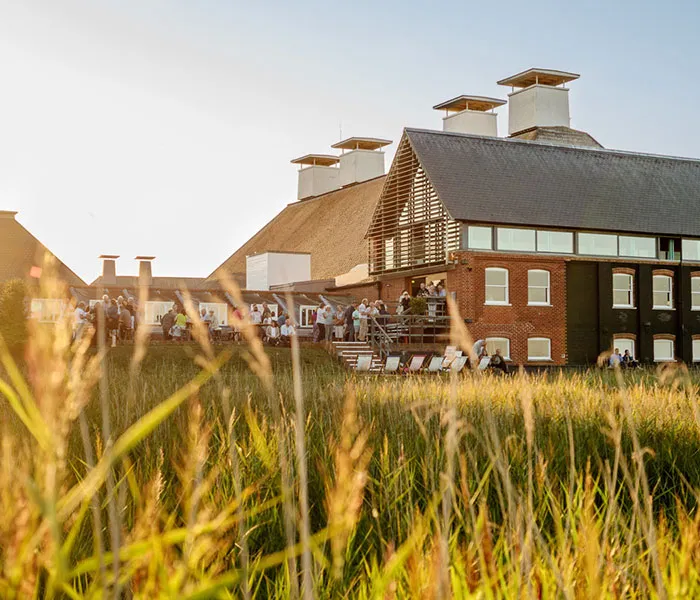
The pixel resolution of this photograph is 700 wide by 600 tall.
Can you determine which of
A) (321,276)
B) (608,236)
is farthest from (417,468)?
(321,276)

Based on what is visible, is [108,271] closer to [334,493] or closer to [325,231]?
[325,231]

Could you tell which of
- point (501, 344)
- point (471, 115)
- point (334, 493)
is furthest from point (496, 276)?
point (334, 493)

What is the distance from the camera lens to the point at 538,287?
39.9 metres

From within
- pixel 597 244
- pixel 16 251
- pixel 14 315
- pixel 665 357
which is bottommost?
pixel 665 357

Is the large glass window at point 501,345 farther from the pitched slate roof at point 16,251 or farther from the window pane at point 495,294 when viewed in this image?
the pitched slate roof at point 16,251

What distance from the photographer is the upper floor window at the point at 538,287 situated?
3972 cm

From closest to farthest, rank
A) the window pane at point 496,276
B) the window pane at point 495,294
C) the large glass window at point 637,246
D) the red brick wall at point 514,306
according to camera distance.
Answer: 1. the red brick wall at point 514,306
2. the window pane at point 495,294
3. the window pane at point 496,276
4. the large glass window at point 637,246

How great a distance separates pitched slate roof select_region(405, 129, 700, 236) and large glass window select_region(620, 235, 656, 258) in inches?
22.7

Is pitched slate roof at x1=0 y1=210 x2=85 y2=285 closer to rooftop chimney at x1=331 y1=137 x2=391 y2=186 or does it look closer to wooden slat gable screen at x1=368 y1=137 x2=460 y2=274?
wooden slat gable screen at x1=368 y1=137 x2=460 y2=274

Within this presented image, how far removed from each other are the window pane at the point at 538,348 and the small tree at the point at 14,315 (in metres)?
19.5

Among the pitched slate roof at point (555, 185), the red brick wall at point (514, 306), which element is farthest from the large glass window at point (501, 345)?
the pitched slate roof at point (555, 185)

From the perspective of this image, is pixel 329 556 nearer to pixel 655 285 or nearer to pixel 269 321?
pixel 269 321

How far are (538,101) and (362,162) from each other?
1765cm

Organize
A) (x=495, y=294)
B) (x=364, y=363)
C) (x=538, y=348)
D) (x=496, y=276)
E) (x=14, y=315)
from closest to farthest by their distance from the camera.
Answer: (x=364, y=363) < (x=14, y=315) < (x=495, y=294) < (x=496, y=276) < (x=538, y=348)
